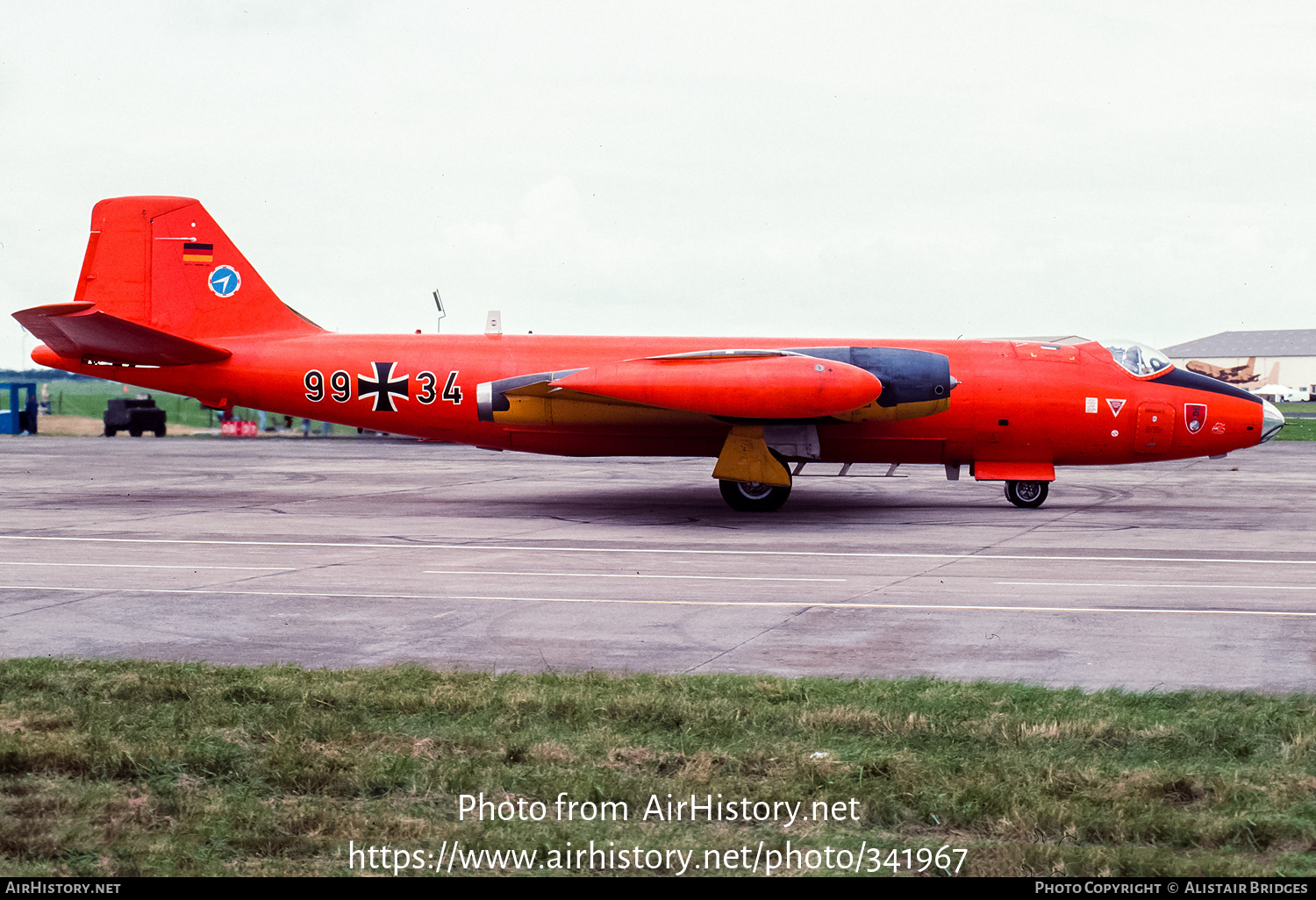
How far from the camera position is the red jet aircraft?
1916 cm

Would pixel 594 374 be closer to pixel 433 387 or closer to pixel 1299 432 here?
pixel 433 387

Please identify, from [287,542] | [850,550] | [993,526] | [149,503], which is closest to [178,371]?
[149,503]

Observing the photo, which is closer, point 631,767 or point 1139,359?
point 631,767

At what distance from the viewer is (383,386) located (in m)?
20.1

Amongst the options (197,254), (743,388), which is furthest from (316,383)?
(743,388)

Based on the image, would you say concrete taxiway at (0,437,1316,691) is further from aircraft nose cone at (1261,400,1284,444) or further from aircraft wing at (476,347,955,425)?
aircraft wing at (476,347,955,425)

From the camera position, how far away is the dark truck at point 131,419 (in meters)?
48.2

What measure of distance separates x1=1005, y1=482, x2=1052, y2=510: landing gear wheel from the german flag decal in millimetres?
16177

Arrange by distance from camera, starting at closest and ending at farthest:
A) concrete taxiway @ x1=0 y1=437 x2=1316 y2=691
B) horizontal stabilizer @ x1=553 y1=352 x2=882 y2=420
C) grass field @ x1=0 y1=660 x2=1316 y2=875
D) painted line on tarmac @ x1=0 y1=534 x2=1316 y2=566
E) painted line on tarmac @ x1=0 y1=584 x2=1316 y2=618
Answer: grass field @ x1=0 y1=660 x2=1316 y2=875 → concrete taxiway @ x1=0 y1=437 x2=1316 y2=691 → painted line on tarmac @ x1=0 y1=584 x2=1316 y2=618 → painted line on tarmac @ x1=0 y1=534 x2=1316 y2=566 → horizontal stabilizer @ x1=553 y1=352 x2=882 y2=420

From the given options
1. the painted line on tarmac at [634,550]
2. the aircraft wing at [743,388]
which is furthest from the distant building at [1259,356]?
the painted line on tarmac at [634,550]

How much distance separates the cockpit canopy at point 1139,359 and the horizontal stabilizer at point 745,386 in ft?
17.4

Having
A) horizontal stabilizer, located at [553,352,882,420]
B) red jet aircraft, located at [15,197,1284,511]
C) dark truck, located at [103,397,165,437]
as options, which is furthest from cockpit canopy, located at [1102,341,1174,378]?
dark truck, located at [103,397,165,437]

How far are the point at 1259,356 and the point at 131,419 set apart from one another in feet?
452

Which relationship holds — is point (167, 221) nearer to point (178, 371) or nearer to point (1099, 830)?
point (178, 371)
